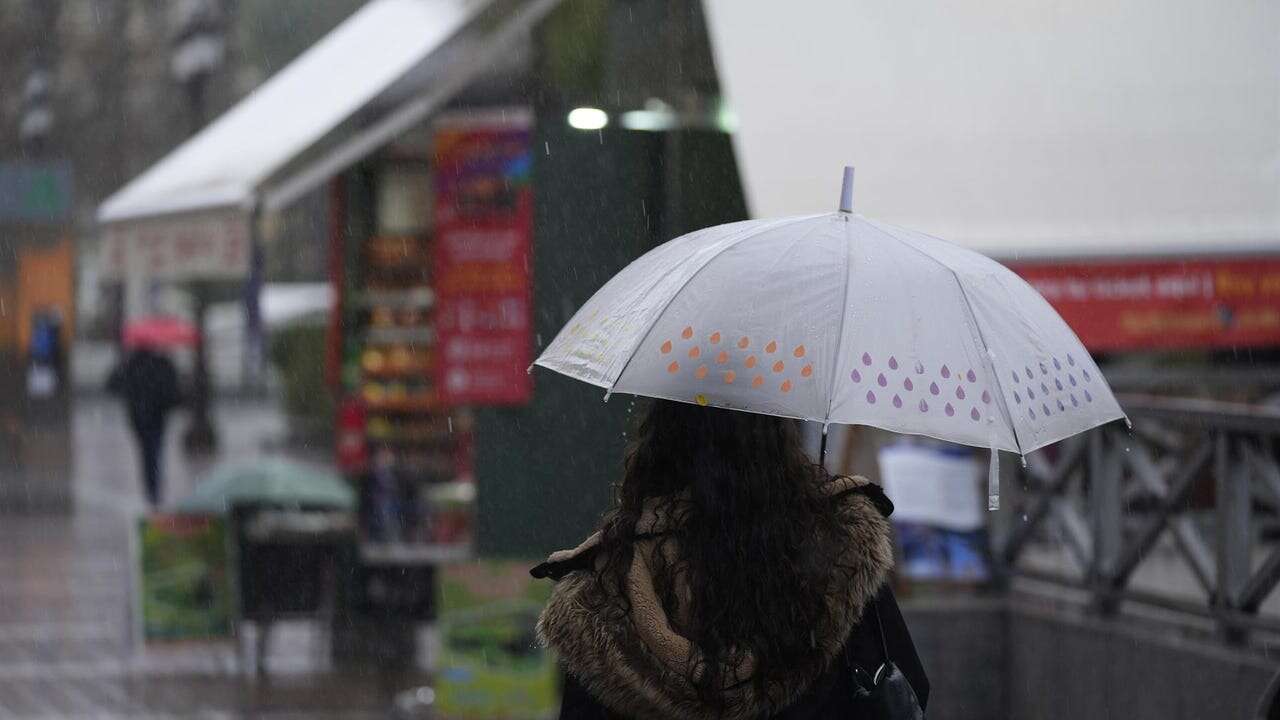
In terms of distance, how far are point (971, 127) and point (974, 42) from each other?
0.52 metres

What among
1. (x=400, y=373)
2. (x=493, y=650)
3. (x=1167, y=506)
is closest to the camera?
(x=1167, y=506)

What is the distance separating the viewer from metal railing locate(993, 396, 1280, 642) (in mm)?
6473

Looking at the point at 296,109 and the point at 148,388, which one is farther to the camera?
the point at 148,388

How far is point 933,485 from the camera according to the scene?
27.3 feet

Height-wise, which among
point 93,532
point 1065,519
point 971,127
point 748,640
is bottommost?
point 93,532

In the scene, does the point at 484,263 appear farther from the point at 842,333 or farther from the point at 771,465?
the point at 771,465

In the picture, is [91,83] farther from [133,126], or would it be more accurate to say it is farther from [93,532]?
[93,532]

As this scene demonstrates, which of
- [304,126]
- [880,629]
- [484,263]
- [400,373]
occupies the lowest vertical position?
[400,373]

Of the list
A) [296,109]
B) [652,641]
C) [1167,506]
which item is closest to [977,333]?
[652,641]

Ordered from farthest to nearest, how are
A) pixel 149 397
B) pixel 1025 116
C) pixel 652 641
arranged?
pixel 149 397 → pixel 1025 116 → pixel 652 641

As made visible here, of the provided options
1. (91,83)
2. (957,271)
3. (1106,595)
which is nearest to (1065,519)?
(1106,595)

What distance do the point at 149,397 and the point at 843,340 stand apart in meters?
18.1

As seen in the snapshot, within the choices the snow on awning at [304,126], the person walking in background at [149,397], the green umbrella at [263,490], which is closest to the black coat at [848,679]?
the snow on awning at [304,126]

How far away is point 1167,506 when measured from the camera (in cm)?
684
